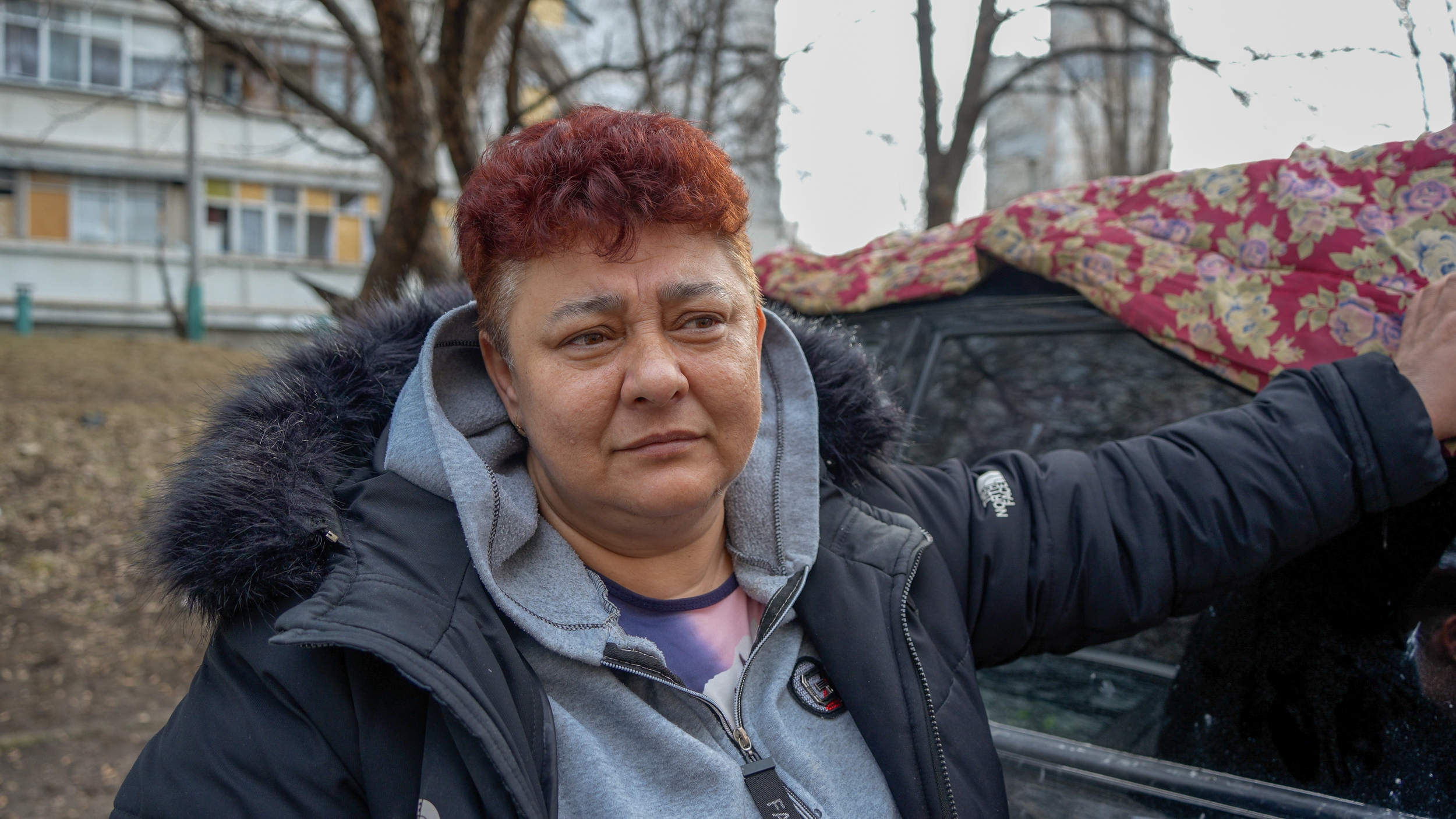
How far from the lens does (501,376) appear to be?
1.74m

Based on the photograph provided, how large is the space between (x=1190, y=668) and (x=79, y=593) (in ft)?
20.7

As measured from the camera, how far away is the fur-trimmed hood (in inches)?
55.0

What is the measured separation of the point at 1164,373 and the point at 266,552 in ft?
6.04

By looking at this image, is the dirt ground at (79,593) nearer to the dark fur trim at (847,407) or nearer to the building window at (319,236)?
the dark fur trim at (847,407)

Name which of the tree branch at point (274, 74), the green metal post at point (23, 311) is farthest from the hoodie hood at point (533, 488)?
the green metal post at point (23, 311)

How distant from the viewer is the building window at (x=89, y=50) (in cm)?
1912

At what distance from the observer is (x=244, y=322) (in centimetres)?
1983

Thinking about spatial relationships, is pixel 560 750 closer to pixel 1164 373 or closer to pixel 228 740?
pixel 228 740

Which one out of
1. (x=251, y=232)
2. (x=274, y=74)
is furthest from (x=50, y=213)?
(x=274, y=74)

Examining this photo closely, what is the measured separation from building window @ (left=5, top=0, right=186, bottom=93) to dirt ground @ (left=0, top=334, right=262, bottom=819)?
41.5 ft

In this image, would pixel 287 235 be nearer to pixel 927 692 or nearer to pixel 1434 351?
pixel 927 692

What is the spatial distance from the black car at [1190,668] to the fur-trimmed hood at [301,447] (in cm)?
22

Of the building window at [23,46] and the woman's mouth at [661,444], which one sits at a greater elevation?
the building window at [23,46]

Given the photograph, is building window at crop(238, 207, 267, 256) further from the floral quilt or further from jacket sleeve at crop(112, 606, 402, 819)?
jacket sleeve at crop(112, 606, 402, 819)
